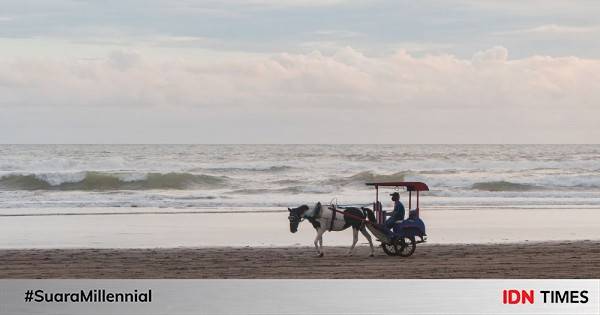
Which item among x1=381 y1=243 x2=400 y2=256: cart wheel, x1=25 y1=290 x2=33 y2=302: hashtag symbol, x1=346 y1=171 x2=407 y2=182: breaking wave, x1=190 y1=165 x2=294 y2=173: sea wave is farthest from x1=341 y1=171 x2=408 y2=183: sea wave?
x1=25 y1=290 x2=33 y2=302: hashtag symbol

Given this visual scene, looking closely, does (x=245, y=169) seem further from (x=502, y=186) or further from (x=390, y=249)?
(x=390, y=249)

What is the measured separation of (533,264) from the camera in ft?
50.6

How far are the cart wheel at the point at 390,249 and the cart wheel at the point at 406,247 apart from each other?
62 mm

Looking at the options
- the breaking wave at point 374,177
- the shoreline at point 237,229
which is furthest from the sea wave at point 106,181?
the shoreline at point 237,229

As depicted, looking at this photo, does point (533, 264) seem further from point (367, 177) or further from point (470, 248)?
point (367, 177)

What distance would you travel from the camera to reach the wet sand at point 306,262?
565 inches

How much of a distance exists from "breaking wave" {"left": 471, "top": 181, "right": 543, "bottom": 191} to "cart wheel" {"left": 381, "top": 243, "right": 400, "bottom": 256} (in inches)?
1137

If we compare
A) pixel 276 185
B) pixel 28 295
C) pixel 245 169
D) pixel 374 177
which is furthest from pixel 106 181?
pixel 28 295

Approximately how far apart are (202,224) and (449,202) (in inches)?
455

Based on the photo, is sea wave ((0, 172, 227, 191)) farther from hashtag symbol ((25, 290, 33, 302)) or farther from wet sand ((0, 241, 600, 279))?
hashtag symbol ((25, 290, 33, 302))

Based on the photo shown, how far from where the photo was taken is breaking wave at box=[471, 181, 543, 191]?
149ft

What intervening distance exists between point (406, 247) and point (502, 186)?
102 feet

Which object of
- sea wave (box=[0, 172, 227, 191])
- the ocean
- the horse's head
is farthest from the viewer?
sea wave (box=[0, 172, 227, 191])

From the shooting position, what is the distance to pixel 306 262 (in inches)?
624
